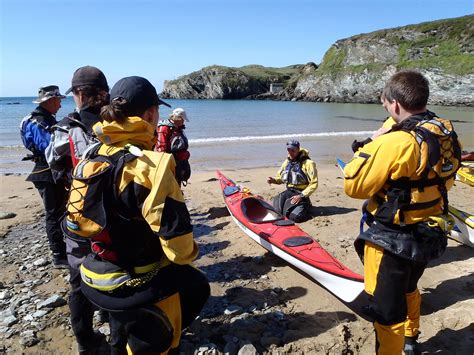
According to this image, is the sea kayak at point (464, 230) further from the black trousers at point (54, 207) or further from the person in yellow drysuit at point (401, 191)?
the black trousers at point (54, 207)

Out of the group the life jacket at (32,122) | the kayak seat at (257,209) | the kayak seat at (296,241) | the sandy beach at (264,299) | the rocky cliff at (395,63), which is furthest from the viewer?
the rocky cliff at (395,63)

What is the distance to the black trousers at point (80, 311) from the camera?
2.80m

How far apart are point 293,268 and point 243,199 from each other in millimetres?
1728

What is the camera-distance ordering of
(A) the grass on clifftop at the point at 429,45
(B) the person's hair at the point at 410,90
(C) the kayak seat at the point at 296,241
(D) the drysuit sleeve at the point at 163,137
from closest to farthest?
(B) the person's hair at the point at 410,90 → (C) the kayak seat at the point at 296,241 → (D) the drysuit sleeve at the point at 163,137 → (A) the grass on clifftop at the point at 429,45

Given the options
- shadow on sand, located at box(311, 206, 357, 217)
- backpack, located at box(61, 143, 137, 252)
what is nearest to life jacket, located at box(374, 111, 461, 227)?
backpack, located at box(61, 143, 137, 252)

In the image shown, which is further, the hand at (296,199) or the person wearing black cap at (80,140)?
the hand at (296,199)

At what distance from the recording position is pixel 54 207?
14.5ft

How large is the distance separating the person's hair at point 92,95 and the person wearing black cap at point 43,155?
1.60 metres

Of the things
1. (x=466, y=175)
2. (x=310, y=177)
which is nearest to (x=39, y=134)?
(x=310, y=177)

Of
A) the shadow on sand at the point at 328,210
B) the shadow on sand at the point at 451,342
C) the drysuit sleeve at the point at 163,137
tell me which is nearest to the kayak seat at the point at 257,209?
the shadow on sand at the point at 328,210

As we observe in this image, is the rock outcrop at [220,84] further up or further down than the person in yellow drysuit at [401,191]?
further up

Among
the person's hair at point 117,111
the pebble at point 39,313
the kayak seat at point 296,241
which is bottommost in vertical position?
the pebble at point 39,313

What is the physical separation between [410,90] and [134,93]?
1769 millimetres

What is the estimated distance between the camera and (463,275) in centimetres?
430
